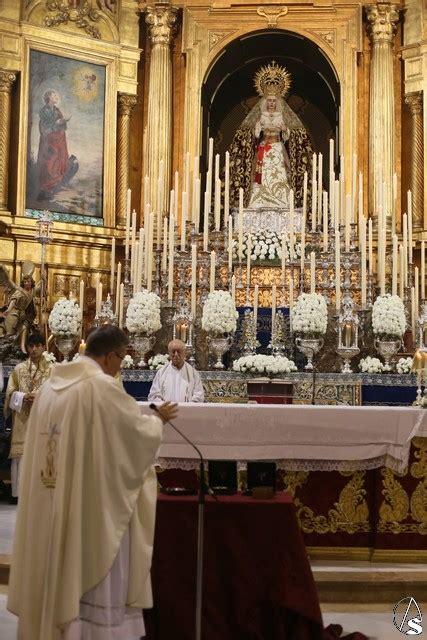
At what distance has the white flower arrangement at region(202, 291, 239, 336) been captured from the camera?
9.83 meters

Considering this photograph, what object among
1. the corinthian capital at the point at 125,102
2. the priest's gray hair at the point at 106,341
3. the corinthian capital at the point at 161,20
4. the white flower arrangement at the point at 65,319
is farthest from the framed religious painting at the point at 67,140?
the priest's gray hair at the point at 106,341

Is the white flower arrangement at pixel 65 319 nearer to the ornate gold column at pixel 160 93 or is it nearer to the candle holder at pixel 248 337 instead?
the candle holder at pixel 248 337

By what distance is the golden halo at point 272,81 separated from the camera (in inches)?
591

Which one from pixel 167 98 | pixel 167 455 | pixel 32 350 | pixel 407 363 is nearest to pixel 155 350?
pixel 32 350

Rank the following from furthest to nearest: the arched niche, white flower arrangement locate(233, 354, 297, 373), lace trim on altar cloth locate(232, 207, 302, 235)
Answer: the arched niche < lace trim on altar cloth locate(232, 207, 302, 235) < white flower arrangement locate(233, 354, 297, 373)

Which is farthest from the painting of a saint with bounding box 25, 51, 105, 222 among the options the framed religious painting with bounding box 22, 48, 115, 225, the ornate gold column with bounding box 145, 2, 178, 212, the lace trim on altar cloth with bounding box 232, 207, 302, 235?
the lace trim on altar cloth with bounding box 232, 207, 302, 235

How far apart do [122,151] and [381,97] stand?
402 cm

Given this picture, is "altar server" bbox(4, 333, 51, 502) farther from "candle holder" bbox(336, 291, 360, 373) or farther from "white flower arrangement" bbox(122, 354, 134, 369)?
"candle holder" bbox(336, 291, 360, 373)

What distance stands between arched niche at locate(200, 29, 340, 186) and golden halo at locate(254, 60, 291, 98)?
485 millimetres

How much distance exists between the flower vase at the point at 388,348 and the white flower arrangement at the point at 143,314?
7.60ft

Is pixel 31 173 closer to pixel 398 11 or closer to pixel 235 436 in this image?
pixel 398 11

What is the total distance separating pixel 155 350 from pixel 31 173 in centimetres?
465

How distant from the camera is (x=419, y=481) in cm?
660

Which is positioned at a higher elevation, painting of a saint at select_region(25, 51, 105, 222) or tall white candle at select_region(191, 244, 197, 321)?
painting of a saint at select_region(25, 51, 105, 222)
